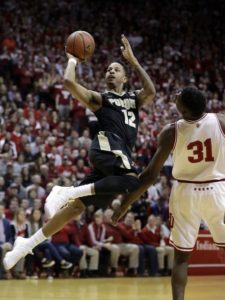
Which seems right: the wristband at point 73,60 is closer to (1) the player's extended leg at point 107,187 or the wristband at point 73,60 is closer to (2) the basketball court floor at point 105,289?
(1) the player's extended leg at point 107,187

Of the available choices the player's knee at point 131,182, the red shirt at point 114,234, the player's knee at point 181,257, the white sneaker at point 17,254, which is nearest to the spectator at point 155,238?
the red shirt at point 114,234

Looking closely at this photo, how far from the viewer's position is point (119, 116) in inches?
302

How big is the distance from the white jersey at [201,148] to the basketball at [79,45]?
1414 millimetres

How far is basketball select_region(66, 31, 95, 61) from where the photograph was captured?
7.41m

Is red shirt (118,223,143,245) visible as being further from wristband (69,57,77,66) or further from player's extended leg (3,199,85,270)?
wristband (69,57,77,66)

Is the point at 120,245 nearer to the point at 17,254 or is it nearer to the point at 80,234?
the point at 80,234

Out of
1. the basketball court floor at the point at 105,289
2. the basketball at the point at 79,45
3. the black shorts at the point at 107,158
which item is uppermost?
the basketball at the point at 79,45

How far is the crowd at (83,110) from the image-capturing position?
14.0 m

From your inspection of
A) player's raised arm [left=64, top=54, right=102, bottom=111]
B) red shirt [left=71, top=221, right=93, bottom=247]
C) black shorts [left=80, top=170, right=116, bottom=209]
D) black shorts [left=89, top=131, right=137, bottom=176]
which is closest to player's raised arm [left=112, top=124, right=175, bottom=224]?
black shorts [left=89, top=131, right=137, bottom=176]

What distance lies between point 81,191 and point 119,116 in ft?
3.03

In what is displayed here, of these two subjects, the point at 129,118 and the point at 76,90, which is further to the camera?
the point at 129,118

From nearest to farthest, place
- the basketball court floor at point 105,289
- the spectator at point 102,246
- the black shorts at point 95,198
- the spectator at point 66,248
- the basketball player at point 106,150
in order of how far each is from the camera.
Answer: the basketball player at point 106,150
the black shorts at point 95,198
the basketball court floor at point 105,289
the spectator at point 66,248
the spectator at point 102,246

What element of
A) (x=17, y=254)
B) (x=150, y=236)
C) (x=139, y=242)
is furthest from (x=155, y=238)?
(x=17, y=254)

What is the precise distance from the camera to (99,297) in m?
9.77
